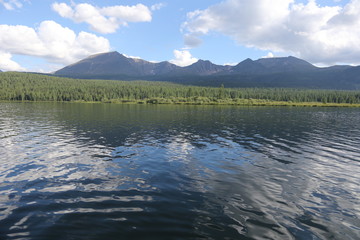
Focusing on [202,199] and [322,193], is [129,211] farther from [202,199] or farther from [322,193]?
[322,193]

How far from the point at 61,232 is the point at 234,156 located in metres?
22.0

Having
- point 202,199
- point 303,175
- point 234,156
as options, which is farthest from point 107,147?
point 303,175

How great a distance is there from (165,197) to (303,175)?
14.9m

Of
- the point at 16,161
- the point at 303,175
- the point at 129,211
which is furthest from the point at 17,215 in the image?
the point at 303,175

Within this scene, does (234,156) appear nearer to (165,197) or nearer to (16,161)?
(165,197)

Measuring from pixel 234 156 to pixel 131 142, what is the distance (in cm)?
1741

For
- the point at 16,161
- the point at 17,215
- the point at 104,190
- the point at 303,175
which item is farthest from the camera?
the point at 16,161

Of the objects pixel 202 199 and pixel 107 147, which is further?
pixel 107 147

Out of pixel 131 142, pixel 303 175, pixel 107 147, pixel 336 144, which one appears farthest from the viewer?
pixel 336 144

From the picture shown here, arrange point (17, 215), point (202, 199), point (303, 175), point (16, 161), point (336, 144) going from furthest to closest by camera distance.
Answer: point (336, 144) → point (16, 161) → point (303, 175) → point (202, 199) → point (17, 215)

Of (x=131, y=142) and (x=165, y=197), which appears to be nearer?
(x=165, y=197)

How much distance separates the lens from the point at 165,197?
16406mm

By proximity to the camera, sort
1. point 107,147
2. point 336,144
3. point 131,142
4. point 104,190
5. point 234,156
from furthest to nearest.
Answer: point 336,144, point 131,142, point 107,147, point 234,156, point 104,190

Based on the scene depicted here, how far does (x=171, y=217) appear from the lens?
13625 millimetres
